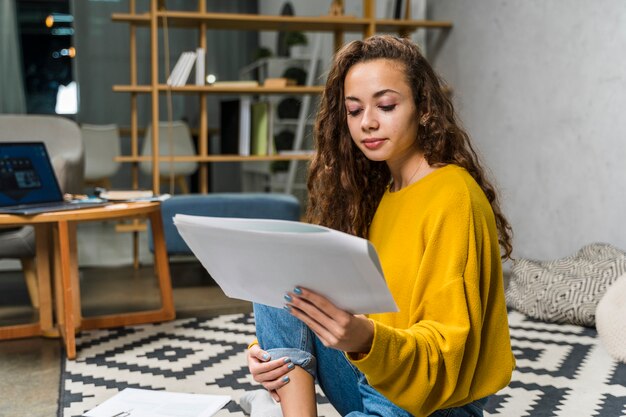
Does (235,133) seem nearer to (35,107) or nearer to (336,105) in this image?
(336,105)

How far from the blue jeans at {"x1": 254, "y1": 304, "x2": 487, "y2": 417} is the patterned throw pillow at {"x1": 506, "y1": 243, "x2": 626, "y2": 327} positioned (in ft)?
5.35

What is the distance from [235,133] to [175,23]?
0.70 meters

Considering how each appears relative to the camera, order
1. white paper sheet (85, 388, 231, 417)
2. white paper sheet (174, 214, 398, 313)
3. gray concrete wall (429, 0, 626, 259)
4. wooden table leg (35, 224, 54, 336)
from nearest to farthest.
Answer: white paper sheet (174, 214, 398, 313) < white paper sheet (85, 388, 231, 417) < wooden table leg (35, 224, 54, 336) < gray concrete wall (429, 0, 626, 259)

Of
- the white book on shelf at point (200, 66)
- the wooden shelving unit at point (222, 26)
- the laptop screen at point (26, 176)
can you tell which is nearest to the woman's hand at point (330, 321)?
the laptop screen at point (26, 176)

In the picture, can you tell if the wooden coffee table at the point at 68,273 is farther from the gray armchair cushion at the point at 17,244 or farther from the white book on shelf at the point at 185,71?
the white book on shelf at the point at 185,71

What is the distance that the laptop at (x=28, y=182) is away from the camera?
101 inches

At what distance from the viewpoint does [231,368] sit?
2.31m

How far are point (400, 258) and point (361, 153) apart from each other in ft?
1.02

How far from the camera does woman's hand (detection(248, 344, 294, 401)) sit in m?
1.31

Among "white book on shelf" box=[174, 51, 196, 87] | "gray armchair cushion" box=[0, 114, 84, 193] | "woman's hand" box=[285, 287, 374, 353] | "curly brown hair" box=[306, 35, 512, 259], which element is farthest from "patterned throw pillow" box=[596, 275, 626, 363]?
"white book on shelf" box=[174, 51, 196, 87]

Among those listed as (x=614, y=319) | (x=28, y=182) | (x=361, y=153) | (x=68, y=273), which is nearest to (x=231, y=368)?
(x=68, y=273)

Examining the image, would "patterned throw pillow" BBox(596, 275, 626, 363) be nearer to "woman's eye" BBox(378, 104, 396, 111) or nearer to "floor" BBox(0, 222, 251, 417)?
"floor" BBox(0, 222, 251, 417)

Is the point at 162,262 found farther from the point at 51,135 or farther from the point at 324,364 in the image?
the point at 324,364

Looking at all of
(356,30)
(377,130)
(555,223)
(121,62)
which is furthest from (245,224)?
(121,62)
